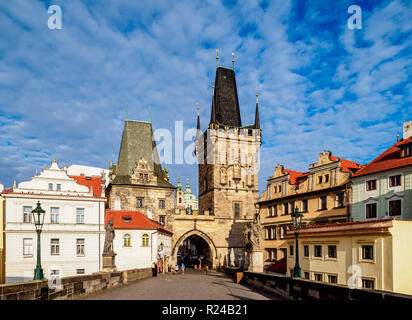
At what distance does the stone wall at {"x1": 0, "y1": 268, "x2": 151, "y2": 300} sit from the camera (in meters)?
10.5

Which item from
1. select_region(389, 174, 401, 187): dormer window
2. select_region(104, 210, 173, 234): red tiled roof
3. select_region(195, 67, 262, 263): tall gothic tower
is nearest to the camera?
select_region(389, 174, 401, 187): dormer window

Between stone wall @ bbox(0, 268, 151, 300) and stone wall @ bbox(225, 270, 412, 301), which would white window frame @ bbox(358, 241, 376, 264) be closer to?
stone wall @ bbox(225, 270, 412, 301)

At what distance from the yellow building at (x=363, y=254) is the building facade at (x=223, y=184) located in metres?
28.1

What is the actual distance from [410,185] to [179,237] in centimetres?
3311

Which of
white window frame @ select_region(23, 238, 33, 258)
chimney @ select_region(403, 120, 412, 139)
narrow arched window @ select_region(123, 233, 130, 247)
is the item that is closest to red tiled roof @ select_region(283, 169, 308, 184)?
chimney @ select_region(403, 120, 412, 139)

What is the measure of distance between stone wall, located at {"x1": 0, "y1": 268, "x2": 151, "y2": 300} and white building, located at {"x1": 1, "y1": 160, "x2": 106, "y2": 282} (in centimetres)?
1023

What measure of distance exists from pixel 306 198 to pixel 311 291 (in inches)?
862

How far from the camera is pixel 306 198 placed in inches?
1372

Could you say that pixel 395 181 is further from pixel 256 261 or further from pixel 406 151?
pixel 256 261

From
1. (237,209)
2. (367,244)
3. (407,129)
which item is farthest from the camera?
(237,209)

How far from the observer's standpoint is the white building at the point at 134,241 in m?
33.6

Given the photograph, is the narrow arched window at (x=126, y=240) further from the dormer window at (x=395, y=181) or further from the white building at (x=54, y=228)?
the dormer window at (x=395, y=181)

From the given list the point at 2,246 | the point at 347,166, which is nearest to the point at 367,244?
the point at 347,166
